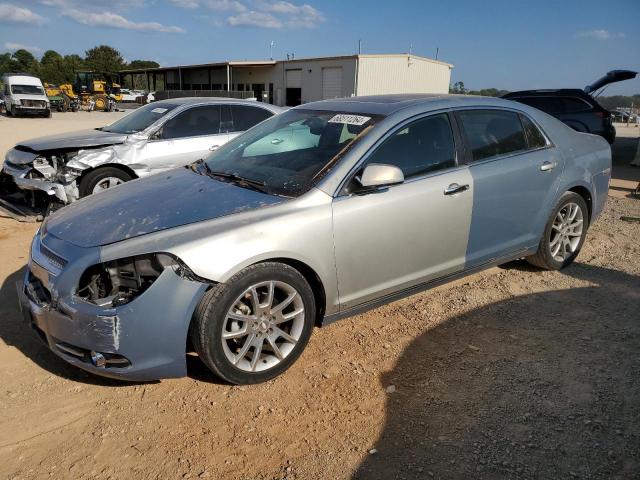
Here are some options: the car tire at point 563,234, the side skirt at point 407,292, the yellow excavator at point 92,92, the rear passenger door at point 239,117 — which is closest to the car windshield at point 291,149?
the side skirt at point 407,292

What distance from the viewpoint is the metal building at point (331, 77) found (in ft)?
106

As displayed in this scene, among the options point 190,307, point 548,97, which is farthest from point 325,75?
point 190,307

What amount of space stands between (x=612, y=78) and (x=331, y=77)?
71.4 feet

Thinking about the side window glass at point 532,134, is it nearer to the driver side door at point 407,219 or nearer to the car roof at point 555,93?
the driver side door at point 407,219

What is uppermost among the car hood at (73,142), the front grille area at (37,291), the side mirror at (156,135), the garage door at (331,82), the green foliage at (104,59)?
the green foliage at (104,59)

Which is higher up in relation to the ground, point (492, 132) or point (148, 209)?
point (492, 132)

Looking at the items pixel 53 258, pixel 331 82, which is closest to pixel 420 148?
pixel 53 258

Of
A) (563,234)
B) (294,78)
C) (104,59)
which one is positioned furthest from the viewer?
(104,59)

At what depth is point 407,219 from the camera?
3357mm

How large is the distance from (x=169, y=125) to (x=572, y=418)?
606 centimetres

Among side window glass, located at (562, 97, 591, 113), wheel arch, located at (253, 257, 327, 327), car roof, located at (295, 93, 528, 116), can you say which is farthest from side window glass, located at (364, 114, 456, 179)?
side window glass, located at (562, 97, 591, 113)

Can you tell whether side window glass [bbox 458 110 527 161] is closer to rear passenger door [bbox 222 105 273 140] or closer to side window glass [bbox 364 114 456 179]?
side window glass [bbox 364 114 456 179]

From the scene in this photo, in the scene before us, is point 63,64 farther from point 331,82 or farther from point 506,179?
point 506,179

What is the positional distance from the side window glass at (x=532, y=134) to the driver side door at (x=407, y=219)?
3.16 feet
